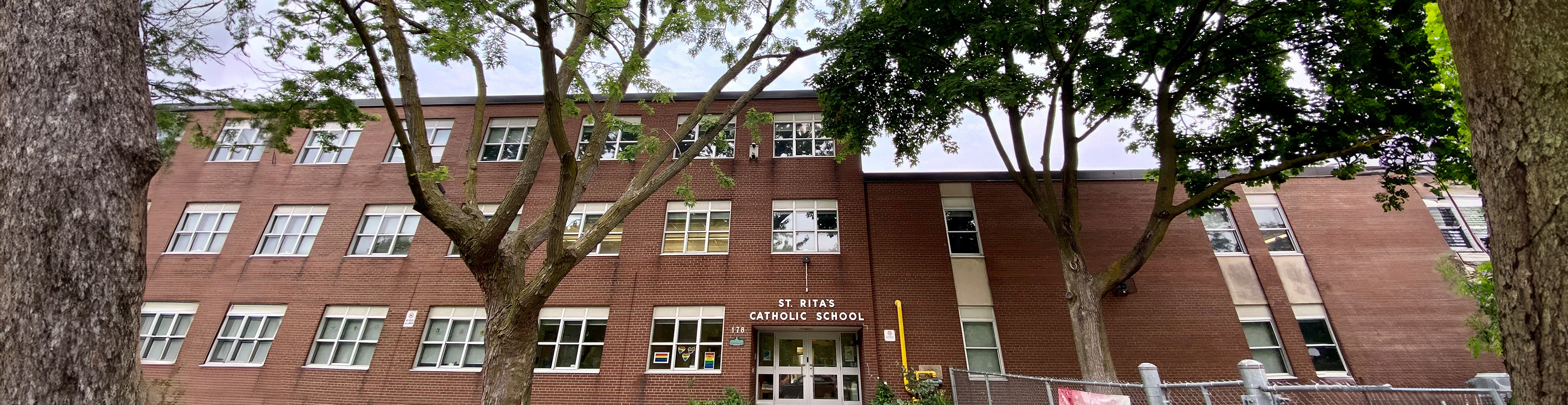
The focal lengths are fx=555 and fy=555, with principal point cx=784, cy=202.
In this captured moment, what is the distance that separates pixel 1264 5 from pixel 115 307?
12897 mm

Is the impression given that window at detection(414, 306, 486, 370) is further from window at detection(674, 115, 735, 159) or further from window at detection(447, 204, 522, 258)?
window at detection(674, 115, 735, 159)

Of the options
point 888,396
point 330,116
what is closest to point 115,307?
point 330,116

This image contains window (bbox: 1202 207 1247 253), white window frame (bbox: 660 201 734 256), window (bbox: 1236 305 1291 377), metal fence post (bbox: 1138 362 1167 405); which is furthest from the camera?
white window frame (bbox: 660 201 734 256)

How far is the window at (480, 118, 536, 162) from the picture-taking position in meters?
Result: 15.7

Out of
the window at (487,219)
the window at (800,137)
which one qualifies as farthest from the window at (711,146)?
the window at (487,219)

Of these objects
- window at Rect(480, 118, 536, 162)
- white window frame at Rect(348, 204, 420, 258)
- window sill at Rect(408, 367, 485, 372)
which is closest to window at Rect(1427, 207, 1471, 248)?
window sill at Rect(408, 367, 485, 372)

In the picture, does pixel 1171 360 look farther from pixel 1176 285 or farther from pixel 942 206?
pixel 942 206

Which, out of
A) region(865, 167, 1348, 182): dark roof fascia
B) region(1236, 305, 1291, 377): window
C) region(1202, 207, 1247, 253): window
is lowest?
region(1236, 305, 1291, 377): window

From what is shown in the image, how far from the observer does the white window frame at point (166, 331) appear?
516 inches

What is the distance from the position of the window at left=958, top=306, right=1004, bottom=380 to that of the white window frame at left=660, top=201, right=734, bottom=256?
593cm

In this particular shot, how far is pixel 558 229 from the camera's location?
7.06 meters

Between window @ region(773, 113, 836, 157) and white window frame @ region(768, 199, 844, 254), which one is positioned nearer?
white window frame @ region(768, 199, 844, 254)

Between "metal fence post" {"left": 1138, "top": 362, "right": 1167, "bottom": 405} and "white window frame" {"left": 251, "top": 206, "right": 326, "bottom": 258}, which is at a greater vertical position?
"white window frame" {"left": 251, "top": 206, "right": 326, "bottom": 258}

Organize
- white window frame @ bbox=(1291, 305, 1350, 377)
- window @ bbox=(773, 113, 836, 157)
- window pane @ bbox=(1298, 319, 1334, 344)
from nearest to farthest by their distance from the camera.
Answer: white window frame @ bbox=(1291, 305, 1350, 377)
window pane @ bbox=(1298, 319, 1334, 344)
window @ bbox=(773, 113, 836, 157)
